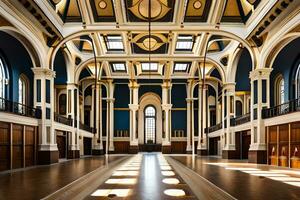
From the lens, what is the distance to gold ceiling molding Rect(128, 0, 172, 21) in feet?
73.1

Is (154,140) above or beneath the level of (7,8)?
beneath

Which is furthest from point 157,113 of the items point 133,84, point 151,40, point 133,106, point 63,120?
point 63,120

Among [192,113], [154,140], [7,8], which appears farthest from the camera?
[154,140]

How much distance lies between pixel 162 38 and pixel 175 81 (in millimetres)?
14836

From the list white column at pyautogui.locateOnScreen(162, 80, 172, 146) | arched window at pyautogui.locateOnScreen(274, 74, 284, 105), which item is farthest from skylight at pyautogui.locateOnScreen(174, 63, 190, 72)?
arched window at pyautogui.locateOnScreen(274, 74, 284, 105)

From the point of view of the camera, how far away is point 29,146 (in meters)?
20.6

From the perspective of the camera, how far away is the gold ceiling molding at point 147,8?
73.1ft

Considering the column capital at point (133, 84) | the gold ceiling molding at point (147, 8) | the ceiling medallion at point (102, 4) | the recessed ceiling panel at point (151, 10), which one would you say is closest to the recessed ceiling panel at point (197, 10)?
the recessed ceiling panel at point (151, 10)

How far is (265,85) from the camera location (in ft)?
73.5

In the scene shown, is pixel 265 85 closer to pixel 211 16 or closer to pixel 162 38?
pixel 211 16

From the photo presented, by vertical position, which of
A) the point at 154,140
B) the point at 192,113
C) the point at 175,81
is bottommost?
the point at 154,140

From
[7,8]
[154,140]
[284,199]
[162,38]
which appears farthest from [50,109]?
[154,140]

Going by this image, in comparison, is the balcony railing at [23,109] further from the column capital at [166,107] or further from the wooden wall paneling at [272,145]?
the column capital at [166,107]

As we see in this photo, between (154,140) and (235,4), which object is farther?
(154,140)
